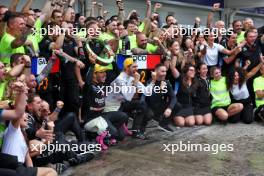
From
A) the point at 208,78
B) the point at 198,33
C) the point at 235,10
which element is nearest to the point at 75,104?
the point at 208,78

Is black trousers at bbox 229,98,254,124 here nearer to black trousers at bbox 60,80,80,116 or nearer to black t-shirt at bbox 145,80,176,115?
black t-shirt at bbox 145,80,176,115

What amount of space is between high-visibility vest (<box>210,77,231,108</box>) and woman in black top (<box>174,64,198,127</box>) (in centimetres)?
43

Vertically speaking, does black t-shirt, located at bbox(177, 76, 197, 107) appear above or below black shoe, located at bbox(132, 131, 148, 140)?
above

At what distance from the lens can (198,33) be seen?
8539 mm

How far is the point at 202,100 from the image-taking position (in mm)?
7676

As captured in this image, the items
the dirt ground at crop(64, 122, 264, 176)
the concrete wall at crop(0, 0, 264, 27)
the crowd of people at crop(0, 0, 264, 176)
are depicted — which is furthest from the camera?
the concrete wall at crop(0, 0, 264, 27)

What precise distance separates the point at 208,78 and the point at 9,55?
158 inches

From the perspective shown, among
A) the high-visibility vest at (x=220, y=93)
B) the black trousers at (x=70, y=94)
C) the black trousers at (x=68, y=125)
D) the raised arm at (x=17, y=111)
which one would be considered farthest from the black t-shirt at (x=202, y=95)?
the raised arm at (x=17, y=111)

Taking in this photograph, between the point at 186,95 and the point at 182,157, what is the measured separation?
220 cm

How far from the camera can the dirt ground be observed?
4.92 metres

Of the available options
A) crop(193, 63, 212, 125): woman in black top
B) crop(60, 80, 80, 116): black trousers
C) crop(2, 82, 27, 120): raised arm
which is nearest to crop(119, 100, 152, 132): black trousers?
crop(60, 80, 80, 116): black trousers

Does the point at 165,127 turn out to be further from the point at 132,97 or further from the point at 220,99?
the point at 220,99

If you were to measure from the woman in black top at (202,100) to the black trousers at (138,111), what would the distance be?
1358 millimetres

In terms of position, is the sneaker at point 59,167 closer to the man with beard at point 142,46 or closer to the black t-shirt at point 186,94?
the man with beard at point 142,46
